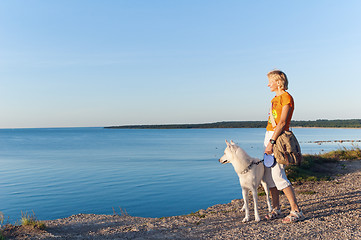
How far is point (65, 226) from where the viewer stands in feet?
22.0

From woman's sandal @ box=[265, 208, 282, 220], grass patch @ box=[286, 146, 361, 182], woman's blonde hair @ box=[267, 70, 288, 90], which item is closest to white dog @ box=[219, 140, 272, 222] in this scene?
woman's sandal @ box=[265, 208, 282, 220]

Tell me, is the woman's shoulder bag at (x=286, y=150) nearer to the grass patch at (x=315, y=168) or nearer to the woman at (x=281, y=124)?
the woman at (x=281, y=124)

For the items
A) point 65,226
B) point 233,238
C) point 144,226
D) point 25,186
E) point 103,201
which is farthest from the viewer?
point 25,186

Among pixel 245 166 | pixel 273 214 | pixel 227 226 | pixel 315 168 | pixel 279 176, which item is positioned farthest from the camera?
pixel 315 168

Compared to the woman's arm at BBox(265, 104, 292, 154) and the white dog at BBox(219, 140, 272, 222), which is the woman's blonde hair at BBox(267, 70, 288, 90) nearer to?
the woman's arm at BBox(265, 104, 292, 154)

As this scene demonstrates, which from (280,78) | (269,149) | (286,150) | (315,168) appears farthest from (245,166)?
(315,168)

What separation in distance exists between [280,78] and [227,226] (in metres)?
3.21

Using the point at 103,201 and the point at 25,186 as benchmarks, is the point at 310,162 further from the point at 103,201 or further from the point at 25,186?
the point at 25,186

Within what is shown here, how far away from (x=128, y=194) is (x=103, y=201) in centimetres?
168

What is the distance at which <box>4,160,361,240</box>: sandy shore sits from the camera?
5176 mm

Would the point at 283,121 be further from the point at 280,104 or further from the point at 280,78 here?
the point at 280,78

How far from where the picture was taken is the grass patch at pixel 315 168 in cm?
1150

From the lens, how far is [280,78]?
567cm

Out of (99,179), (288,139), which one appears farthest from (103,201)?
(288,139)
